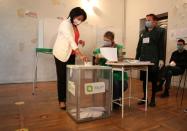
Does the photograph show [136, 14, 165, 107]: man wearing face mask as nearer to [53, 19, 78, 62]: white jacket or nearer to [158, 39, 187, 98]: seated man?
[158, 39, 187, 98]: seated man

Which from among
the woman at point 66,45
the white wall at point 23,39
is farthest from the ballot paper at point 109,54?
the white wall at point 23,39

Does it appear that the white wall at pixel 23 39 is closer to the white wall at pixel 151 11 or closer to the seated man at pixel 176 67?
the white wall at pixel 151 11

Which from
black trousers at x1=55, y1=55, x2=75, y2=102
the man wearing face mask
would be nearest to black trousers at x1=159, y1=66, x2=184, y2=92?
the man wearing face mask

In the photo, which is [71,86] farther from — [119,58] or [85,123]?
[119,58]

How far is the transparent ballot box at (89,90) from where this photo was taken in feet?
6.13

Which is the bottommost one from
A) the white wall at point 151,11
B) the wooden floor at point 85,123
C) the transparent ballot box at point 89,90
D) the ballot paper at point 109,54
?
the wooden floor at point 85,123

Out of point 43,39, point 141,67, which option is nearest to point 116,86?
point 141,67

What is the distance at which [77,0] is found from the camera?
16.2 ft

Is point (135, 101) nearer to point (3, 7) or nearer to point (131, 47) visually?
point (131, 47)

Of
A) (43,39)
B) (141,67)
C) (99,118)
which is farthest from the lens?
(43,39)

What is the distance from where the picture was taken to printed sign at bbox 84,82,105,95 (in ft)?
6.11

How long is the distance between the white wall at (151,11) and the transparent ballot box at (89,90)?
110 inches

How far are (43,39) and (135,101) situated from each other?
242 cm

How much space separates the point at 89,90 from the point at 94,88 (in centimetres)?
7
